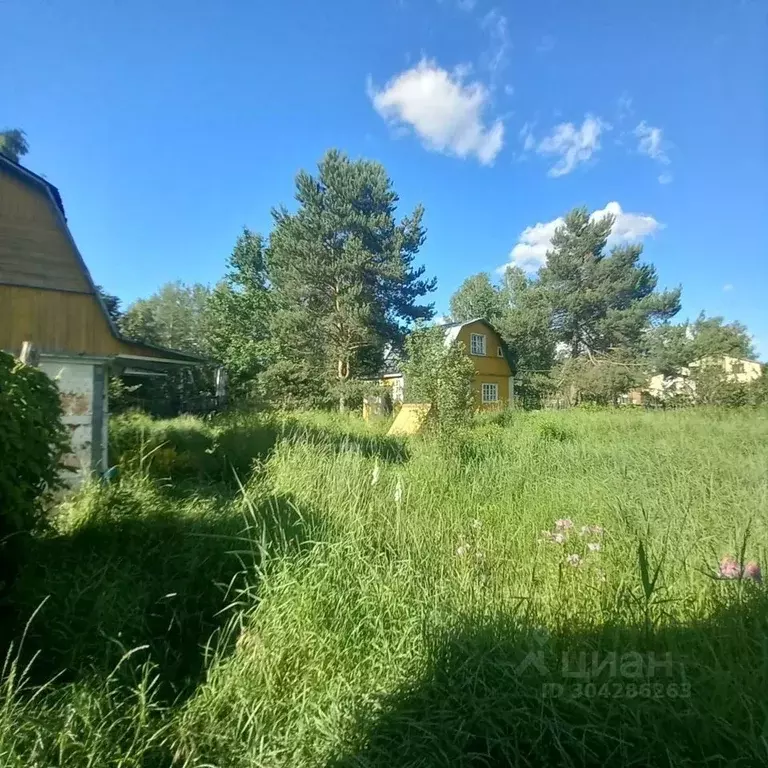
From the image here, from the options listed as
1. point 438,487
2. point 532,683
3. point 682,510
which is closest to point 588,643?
point 532,683

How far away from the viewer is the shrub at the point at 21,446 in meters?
2.20

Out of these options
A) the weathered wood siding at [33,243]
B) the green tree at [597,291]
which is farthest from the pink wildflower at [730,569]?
the green tree at [597,291]

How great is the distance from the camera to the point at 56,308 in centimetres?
607

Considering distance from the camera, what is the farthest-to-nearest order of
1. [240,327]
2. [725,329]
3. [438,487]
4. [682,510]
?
[240,327] → [725,329] → [438,487] → [682,510]

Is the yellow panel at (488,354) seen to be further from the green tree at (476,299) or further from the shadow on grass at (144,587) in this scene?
the shadow on grass at (144,587)

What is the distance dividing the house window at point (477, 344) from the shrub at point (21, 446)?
21439mm

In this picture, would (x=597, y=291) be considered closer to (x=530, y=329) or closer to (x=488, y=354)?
(x=530, y=329)

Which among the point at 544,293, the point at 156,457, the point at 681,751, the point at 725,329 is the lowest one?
the point at 681,751

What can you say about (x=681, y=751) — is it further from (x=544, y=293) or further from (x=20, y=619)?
(x=544, y=293)

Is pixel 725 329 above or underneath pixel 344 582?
above

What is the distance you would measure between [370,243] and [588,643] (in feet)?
73.3

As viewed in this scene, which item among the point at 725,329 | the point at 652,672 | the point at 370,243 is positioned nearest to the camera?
the point at 652,672

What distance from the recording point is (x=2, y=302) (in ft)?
18.7

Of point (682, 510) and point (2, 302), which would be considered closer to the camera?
point (682, 510)
